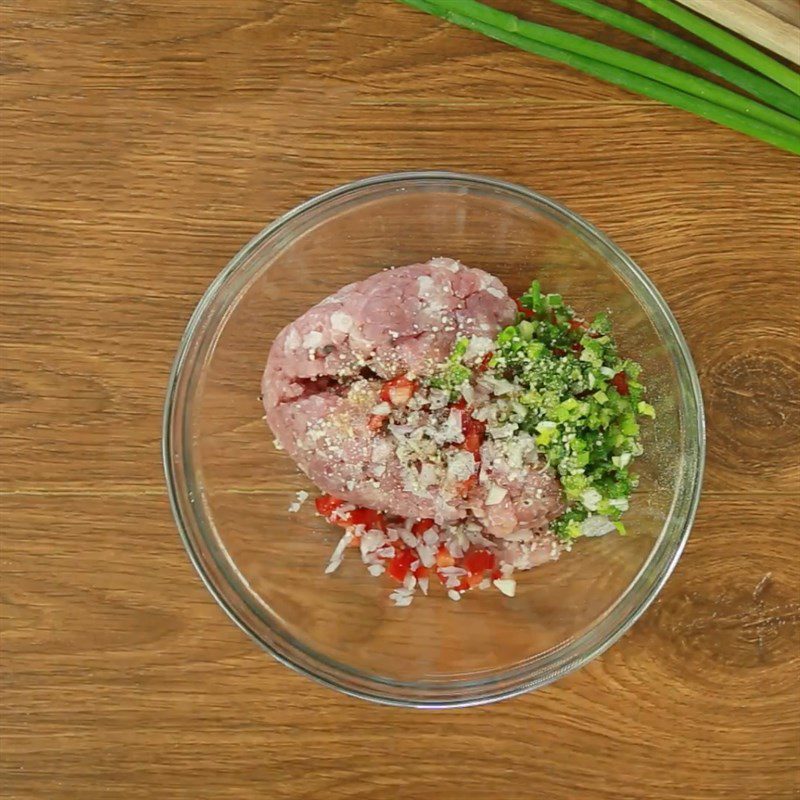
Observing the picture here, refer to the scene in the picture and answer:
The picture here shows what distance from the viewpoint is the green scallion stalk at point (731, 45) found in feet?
6.11

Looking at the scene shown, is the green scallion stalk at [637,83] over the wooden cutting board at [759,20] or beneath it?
beneath

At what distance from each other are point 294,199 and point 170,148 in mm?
290

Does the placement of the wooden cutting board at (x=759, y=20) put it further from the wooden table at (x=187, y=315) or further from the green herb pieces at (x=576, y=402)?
the green herb pieces at (x=576, y=402)

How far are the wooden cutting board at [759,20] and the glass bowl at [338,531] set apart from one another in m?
0.53

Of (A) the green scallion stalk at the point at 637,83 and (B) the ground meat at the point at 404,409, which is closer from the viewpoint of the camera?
(B) the ground meat at the point at 404,409

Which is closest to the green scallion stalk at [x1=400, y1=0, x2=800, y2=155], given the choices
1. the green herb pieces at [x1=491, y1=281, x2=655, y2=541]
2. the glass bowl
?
the glass bowl

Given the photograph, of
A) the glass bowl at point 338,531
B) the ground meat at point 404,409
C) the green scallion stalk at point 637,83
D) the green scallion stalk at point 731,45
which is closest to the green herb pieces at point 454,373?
the ground meat at point 404,409

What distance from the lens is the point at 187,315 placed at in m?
1.96

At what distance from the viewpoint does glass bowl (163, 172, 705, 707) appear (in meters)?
1.84

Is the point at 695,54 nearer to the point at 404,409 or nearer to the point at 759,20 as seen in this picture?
the point at 759,20

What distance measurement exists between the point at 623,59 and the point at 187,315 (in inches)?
41.7

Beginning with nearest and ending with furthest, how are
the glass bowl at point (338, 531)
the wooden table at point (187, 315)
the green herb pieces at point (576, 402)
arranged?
the green herb pieces at point (576, 402)
the glass bowl at point (338, 531)
the wooden table at point (187, 315)

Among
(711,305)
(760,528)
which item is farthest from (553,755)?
(711,305)

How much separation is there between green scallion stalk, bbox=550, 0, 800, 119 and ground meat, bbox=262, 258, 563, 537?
609 mm
